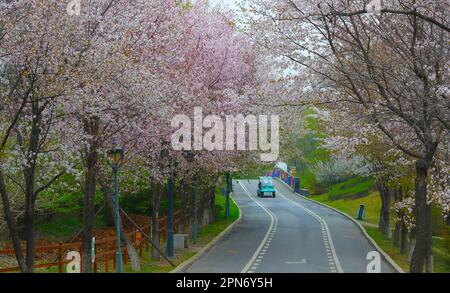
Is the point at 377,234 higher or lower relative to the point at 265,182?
lower

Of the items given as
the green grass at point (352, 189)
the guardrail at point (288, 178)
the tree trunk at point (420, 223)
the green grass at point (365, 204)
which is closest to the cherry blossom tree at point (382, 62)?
the tree trunk at point (420, 223)

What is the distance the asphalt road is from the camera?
22609mm

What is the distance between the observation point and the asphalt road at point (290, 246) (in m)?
22.6

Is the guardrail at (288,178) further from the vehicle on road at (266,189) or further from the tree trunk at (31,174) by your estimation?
the tree trunk at (31,174)

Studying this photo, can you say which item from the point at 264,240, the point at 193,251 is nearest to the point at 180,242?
the point at 193,251

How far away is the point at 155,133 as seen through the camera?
2027 cm

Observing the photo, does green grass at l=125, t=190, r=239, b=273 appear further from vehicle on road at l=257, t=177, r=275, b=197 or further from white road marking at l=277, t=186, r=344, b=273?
vehicle on road at l=257, t=177, r=275, b=197

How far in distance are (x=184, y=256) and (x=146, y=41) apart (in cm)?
1099

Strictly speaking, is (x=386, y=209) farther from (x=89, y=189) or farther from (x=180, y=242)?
(x=89, y=189)

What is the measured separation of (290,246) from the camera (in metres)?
29.6

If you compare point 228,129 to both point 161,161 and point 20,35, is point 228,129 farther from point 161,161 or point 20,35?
point 20,35

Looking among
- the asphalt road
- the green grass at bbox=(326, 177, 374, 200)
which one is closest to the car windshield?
the green grass at bbox=(326, 177, 374, 200)
